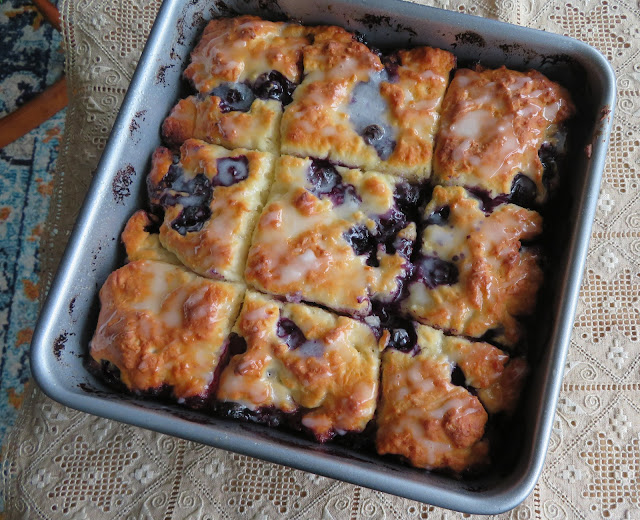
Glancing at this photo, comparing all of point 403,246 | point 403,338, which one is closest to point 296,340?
point 403,338

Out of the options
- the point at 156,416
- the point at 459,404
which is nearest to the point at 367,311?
the point at 459,404

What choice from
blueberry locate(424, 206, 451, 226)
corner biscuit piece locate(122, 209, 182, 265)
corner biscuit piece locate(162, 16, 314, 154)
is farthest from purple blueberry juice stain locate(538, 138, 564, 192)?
corner biscuit piece locate(122, 209, 182, 265)

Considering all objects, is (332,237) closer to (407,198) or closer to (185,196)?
(407,198)

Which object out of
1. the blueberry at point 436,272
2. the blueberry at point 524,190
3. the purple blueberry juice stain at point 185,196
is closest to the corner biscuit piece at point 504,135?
the blueberry at point 524,190

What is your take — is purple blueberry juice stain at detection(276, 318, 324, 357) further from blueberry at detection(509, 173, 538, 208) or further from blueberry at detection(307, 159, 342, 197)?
blueberry at detection(509, 173, 538, 208)

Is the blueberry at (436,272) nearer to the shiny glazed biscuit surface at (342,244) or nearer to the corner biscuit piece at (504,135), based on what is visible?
the shiny glazed biscuit surface at (342,244)
